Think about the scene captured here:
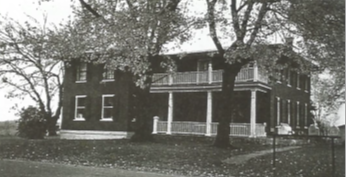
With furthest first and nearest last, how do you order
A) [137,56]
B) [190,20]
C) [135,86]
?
[135,86] → [137,56] → [190,20]

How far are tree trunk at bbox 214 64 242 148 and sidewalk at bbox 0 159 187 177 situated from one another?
1.03 m

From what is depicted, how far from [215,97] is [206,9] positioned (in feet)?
3.73

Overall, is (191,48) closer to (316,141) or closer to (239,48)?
(239,48)

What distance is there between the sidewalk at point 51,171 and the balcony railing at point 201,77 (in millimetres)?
1344

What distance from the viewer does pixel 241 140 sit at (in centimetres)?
505

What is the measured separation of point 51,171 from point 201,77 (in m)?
2.61

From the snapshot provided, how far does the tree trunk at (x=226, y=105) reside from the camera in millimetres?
5188

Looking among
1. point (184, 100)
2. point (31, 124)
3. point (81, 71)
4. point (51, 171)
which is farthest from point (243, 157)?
point (31, 124)

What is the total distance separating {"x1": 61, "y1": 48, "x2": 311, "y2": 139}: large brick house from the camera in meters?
5.17

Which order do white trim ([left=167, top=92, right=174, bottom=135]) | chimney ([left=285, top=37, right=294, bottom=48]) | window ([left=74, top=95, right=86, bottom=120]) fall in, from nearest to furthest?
chimney ([left=285, top=37, right=294, bottom=48])
white trim ([left=167, top=92, right=174, bottom=135])
window ([left=74, top=95, right=86, bottom=120])

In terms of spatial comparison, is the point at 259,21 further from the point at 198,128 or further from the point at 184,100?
the point at 184,100

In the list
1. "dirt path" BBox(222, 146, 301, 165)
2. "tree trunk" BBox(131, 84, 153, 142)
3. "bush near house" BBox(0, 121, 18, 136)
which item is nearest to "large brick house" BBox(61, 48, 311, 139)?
"tree trunk" BBox(131, 84, 153, 142)

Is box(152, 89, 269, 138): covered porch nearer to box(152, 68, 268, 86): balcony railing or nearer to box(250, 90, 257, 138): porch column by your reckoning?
box(250, 90, 257, 138): porch column

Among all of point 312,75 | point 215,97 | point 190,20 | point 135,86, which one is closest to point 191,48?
point 190,20
